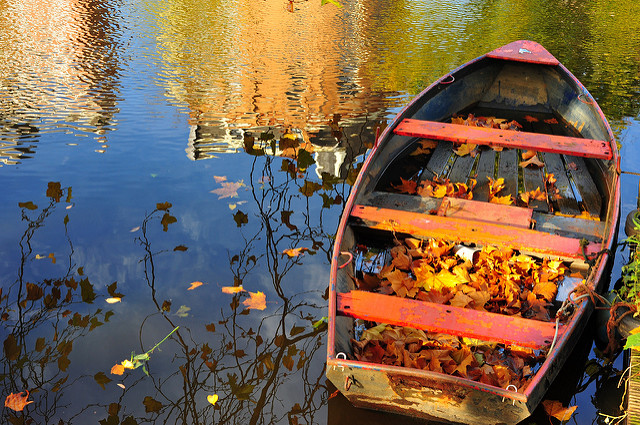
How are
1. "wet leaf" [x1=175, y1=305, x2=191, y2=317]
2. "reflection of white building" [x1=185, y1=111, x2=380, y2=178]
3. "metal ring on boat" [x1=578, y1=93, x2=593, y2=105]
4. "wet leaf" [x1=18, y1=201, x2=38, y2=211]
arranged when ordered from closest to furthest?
"wet leaf" [x1=175, y1=305, x2=191, y2=317] → "wet leaf" [x1=18, y1=201, x2=38, y2=211] → "metal ring on boat" [x1=578, y1=93, x2=593, y2=105] → "reflection of white building" [x1=185, y1=111, x2=380, y2=178]

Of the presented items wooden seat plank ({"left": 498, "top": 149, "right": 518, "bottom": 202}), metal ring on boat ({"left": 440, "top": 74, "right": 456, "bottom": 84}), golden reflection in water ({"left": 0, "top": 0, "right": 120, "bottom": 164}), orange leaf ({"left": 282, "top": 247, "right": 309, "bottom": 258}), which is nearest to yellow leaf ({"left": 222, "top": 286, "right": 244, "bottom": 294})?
orange leaf ({"left": 282, "top": 247, "right": 309, "bottom": 258})

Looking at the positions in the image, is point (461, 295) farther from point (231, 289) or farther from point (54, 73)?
point (54, 73)

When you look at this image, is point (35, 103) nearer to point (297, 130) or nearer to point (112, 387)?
point (297, 130)

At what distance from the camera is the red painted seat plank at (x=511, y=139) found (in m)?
4.48

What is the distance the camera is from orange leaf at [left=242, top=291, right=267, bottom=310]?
388 centimetres

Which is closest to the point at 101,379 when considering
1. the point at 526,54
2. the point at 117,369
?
the point at 117,369

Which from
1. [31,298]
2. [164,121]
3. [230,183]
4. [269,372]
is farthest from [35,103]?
[269,372]

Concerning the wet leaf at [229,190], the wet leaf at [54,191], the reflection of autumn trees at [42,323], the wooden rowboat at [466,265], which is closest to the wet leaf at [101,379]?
the reflection of autumn trees at [42,323]

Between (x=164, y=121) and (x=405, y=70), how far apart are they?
15.1ft

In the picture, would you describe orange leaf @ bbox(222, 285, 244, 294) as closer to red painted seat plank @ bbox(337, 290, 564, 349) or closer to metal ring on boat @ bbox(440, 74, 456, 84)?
red painted seat plank @ bbox(337, 290, 564, 349)

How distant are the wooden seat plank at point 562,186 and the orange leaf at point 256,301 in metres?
2.60

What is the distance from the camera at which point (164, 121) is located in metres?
6.98

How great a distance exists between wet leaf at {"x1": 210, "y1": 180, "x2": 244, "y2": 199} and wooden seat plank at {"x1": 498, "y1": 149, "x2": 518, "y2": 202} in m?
2.53

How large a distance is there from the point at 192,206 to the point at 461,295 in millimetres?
2792
